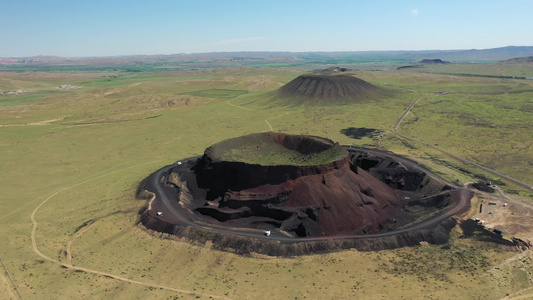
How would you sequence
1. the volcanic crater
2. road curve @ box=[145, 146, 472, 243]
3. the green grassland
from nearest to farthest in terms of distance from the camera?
the green grassland
road curve @ box=[145, 146, 472, 243]
the volcanic crater

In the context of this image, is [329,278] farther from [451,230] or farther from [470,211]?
[470,211]

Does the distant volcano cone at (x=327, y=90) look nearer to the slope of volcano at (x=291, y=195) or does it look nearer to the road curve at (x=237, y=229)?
the road curve at (x=237, y=229)

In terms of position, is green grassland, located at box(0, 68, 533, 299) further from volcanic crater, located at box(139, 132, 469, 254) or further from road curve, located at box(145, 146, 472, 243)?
volcanic crater, located at box(139, 132, 469, 254)

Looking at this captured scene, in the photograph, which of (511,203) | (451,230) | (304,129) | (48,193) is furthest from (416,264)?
(304,129)

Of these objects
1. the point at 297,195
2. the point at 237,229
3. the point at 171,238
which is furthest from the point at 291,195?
the point at 171,238

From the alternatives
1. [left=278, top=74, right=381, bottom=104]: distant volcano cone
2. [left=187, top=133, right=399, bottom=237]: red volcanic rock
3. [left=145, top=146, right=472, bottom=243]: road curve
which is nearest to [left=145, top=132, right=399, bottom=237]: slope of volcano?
[left=187, top=133, right=399, bottom=237]: red volcanic rock

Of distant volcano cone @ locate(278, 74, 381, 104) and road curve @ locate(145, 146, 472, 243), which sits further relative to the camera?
distant volcano cone @ locate(278, 74, 381, 104)

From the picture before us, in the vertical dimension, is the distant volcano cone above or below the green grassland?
above

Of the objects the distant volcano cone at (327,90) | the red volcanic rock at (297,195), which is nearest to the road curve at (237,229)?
the red volcanic rock at (297,195)
